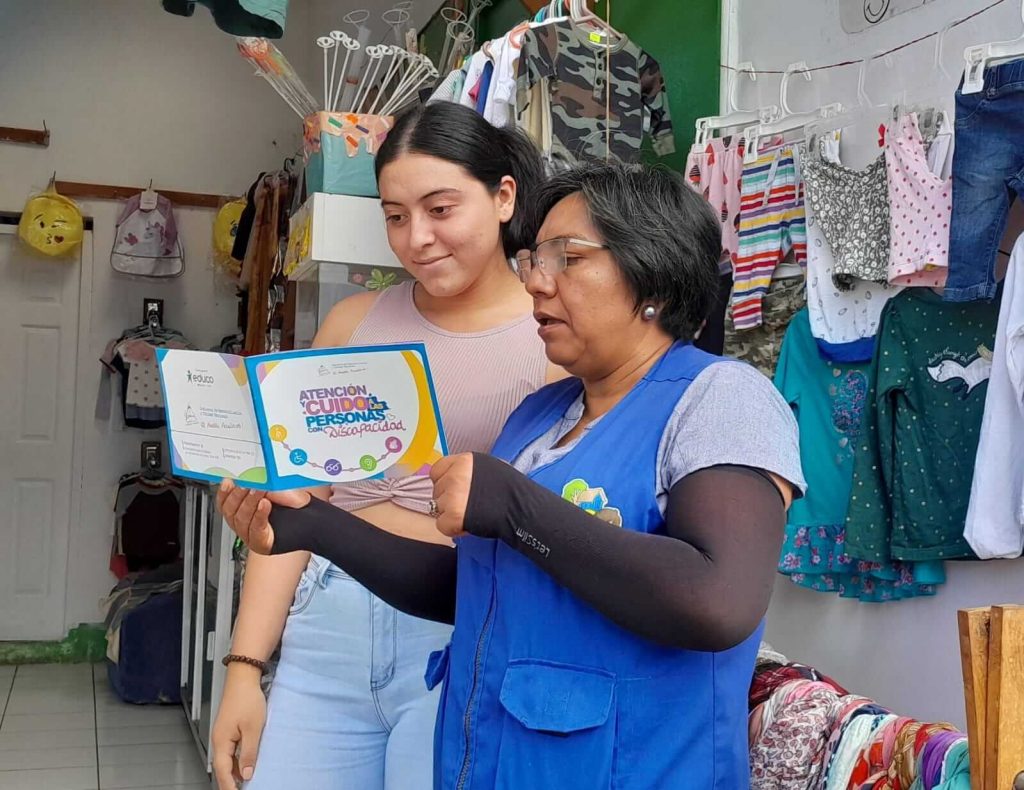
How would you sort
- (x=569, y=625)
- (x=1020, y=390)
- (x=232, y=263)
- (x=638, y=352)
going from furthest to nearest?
(x=232, y=263) < (x=1020, y=390) < (x=638, y=352) < (x=569, y=625)

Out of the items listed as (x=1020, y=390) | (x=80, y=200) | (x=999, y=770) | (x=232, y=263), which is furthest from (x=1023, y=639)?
(x=80, y=200)

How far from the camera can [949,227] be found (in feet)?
7.20

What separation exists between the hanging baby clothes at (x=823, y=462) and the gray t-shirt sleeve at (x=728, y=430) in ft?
4.99

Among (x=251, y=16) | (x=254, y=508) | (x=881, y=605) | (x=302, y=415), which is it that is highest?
(x=251, y=16)

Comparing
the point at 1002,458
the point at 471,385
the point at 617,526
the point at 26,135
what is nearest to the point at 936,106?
the point at 1002,458

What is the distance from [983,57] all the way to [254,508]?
1.69 meters

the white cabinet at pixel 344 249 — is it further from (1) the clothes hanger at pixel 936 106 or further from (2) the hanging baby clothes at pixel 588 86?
(1) the clothes hanger at pixel 936 106

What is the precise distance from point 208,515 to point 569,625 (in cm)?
391

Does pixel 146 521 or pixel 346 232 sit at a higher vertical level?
pixel 346 232

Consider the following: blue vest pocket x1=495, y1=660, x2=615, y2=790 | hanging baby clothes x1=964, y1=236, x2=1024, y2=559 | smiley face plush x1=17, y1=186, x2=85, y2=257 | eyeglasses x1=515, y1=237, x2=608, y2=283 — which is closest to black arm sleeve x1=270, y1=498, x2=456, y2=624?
blue vest pocket x1=495, y1=660, x2=615, y2=790

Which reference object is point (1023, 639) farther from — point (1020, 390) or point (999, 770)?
point (1020, 390)

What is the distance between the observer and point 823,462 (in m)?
2.66

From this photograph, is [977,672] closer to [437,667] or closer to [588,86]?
[437,667]

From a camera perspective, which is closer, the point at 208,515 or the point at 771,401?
the point at 771,401
